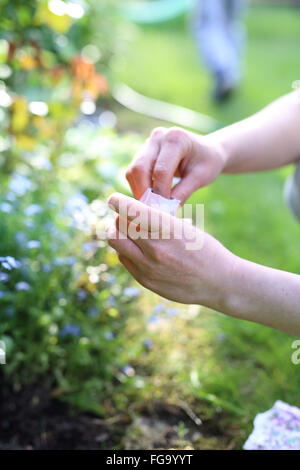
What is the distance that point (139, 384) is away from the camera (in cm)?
144

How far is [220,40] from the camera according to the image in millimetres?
4027

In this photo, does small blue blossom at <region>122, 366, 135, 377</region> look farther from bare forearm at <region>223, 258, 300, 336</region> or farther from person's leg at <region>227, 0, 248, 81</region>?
person's leg at <region>227, 0, 248, 81</region>

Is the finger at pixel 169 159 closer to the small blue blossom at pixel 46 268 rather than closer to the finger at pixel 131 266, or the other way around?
the finger at pixel 131 266

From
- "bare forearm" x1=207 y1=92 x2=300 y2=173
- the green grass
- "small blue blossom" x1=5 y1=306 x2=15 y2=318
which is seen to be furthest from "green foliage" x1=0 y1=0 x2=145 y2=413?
"bare forearm" x1=207 y1=92 x2=300 y2=173

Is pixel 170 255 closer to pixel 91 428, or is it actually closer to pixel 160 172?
pixel 160 172

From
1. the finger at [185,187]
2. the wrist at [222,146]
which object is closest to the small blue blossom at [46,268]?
the finger at [185,187]

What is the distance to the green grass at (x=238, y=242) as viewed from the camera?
1.47m

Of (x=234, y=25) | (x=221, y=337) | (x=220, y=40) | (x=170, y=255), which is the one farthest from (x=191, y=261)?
(x=234, y=25)

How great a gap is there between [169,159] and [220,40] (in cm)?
319

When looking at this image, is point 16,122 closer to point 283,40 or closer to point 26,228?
point 26,228

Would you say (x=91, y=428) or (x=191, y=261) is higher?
(x=191, y=261)

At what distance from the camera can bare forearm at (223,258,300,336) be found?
977mm
